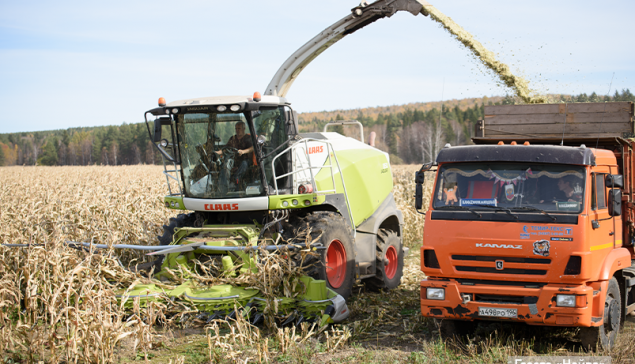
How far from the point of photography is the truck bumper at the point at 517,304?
5.06 m

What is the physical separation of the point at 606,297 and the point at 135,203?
30.0 ft

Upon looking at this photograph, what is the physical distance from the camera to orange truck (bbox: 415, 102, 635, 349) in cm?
517

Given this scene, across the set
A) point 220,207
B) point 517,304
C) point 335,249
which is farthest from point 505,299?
point 220,207

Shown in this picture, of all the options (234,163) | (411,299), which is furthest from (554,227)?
(234,163)

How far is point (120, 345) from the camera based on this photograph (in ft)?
18.5

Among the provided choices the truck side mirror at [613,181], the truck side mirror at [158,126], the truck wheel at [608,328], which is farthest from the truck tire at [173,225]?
the truck side mirror at [613,181]

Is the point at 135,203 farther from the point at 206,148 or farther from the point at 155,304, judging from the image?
the point at 155,304

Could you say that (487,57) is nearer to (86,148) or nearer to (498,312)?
(498,312)

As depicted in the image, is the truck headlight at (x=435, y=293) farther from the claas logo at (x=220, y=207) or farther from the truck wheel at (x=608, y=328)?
the claas logo at (x=220, y=207)

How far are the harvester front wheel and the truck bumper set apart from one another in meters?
1.82

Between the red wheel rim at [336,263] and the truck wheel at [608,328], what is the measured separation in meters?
3.16

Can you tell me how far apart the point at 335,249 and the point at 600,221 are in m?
3.34

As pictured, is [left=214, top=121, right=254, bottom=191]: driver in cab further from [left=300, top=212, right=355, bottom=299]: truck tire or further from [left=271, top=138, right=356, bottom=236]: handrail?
[left=300, top=212, right=355, bottom=299]: truck tire

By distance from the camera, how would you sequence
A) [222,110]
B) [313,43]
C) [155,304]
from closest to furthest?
[155,304]
[222,110]
[313,43]
